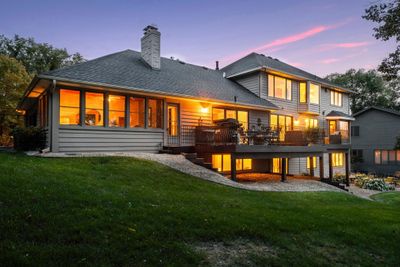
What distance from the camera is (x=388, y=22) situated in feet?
26.2

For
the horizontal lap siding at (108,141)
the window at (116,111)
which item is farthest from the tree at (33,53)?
the horizontal lap siding at (108,141)

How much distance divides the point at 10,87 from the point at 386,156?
1503 inches

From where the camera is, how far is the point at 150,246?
4.19 m

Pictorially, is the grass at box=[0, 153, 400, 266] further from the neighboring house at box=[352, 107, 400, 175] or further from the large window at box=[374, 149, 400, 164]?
the large window at box=[374, 149, 400, 164]

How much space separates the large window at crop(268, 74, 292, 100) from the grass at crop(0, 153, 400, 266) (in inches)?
498

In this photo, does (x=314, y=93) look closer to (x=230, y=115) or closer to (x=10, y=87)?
(x=230, y=115)

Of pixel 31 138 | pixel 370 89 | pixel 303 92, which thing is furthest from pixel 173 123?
pixel 370 89

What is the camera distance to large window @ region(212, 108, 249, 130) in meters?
17.0

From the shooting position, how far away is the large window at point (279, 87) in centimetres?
2028

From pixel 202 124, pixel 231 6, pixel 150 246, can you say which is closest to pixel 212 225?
pixel 150 246

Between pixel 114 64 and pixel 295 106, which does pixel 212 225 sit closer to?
pixel 114 64

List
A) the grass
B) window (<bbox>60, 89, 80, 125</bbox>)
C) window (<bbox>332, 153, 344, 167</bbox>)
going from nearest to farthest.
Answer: the grass < window (<bbox>60, 89, 80, 125</bbox>) < window (<bbox>332, 153, 344, 167</bbox>)

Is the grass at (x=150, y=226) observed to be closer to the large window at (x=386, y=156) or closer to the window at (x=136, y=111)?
the window at (x=136, y=111)

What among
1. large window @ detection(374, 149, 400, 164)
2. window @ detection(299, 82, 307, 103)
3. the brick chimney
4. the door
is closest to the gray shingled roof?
the brick chimney
